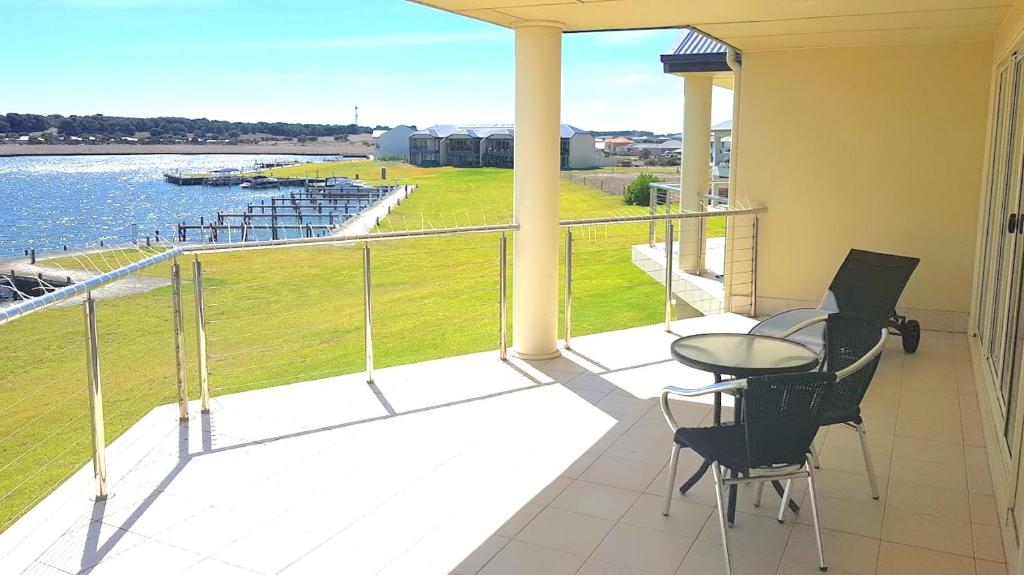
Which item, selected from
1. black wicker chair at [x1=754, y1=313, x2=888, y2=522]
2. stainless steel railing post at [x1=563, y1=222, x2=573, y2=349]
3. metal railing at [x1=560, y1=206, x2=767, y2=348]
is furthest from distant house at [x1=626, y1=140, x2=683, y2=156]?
black wicker chair at [x1=754, y1=313, x2=888, y2=522]

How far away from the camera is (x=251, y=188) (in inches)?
1351

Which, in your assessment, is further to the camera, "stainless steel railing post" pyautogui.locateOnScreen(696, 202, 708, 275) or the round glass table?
"stainless steel railing post" pyautogui.locateOnScreen(696, 202, 708, 275)

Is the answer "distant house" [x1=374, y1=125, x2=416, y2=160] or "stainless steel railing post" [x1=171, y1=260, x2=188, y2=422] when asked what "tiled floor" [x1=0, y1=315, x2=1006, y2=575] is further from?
"distant house" [x1=374, y1=125, x2=416, y2=160]

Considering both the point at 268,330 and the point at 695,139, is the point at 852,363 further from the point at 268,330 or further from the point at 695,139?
the point at 268,330

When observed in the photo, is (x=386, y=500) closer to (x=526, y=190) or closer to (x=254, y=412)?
(x=254, y=412)

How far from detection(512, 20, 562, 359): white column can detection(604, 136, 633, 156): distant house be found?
28212 mm

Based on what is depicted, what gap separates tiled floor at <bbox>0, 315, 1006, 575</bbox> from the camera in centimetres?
259

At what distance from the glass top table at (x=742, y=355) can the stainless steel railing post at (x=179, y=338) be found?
2.25 metres

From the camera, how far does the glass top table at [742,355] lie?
114 inches

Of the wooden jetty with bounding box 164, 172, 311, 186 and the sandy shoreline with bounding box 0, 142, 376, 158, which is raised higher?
the sandy shoreline with bounding box 0, 142, 376, 158

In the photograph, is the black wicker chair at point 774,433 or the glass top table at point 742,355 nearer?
the black wicker chair at point 774,433

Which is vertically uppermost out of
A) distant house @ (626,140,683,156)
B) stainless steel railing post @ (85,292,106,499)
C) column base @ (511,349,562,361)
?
distant house @ (626,140,683,156)

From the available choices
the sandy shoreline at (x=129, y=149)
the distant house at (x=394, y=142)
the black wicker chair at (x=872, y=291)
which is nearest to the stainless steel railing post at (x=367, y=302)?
the black wicker chair at (x=872, y=291)

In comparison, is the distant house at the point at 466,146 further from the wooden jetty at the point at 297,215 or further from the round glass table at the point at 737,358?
the round glass table at the point at 737,358
